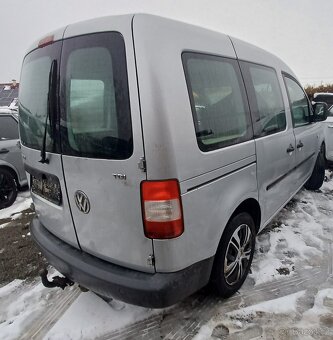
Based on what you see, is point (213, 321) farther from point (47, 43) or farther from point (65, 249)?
point (47, 43)

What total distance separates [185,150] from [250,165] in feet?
2.84

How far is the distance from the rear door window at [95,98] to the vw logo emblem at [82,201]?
250 mm

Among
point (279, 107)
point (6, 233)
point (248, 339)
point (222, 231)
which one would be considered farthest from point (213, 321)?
point (6, 233)

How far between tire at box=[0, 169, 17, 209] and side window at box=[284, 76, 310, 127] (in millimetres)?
4399

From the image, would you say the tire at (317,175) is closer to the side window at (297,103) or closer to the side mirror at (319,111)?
the side mirror at (319,111)

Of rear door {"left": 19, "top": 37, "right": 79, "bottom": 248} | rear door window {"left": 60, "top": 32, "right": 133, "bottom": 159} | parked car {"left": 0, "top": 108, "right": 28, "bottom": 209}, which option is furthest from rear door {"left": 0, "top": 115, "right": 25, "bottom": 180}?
rear door window {"left": 60, "top": 32, "right": 133, "bottom": 159}

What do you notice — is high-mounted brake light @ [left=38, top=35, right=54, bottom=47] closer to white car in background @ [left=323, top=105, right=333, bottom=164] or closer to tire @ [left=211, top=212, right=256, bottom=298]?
tire @ [left=211, top=212, right=256, bottom=298]

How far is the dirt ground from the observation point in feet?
9.66

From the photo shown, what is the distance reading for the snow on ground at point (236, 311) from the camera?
6.89ft

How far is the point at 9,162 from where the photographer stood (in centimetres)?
507

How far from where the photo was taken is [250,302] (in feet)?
7.71

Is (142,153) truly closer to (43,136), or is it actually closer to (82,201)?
(82,201)

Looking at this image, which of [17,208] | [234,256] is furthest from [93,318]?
[17,208]

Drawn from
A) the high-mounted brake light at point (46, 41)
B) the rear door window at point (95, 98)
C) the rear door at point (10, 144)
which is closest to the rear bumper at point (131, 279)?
the rear door window at point (95, 98)
